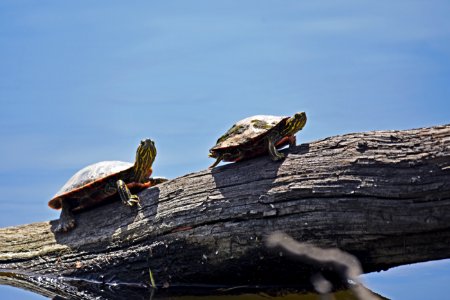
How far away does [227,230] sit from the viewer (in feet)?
18.8

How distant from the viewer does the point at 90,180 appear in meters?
6.86

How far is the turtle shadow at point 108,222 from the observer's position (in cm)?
638

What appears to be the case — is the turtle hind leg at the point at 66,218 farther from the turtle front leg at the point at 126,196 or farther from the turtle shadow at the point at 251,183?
the turtle shadow at the point at 251,183

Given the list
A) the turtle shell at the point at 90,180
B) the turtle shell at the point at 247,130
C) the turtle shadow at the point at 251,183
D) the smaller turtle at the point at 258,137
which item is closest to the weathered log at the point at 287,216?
the turtle shadow at the point at 251,183

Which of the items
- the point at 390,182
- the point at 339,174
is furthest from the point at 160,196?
the point at 390,182

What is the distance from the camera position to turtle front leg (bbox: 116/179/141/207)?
650cm

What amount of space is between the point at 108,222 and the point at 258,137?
206 cm

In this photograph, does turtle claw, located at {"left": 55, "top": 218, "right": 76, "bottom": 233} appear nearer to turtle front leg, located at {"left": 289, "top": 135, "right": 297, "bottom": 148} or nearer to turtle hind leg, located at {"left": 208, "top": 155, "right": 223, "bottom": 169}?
turtle hind leg, located at {"left": 208, "top": 155, "right": 223, "bottom": 169}

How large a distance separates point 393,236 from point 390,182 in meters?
0.51

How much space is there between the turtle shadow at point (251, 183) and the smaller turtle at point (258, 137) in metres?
0.09

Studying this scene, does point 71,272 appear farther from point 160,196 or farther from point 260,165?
point 260,165

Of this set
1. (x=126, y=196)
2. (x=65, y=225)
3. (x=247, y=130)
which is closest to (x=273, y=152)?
(x=247, y=130)

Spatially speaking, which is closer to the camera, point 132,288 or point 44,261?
point 132,288

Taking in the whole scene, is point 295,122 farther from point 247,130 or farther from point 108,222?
point 108,222
